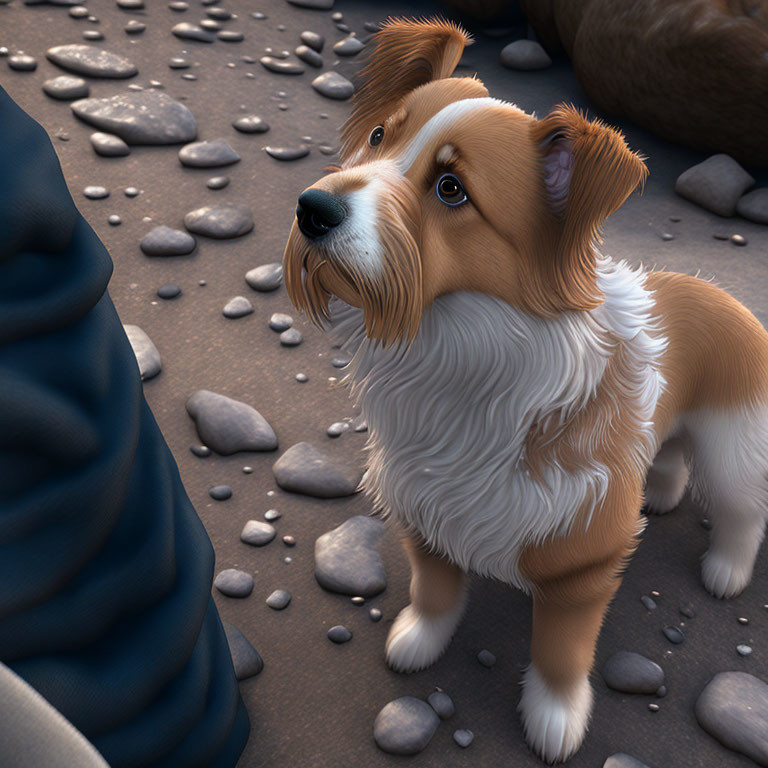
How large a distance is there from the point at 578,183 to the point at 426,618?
1037 millimetres

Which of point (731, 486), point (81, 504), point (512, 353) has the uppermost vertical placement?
point (512, 353)

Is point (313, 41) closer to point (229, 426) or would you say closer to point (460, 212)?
point (229, 426)

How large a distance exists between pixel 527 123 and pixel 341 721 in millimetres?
Answer: 1223

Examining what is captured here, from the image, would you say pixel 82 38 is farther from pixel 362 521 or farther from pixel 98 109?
pixel 362 521

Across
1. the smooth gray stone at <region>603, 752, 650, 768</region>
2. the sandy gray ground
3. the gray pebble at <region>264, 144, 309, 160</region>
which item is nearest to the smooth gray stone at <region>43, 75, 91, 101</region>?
the sandy gray ground

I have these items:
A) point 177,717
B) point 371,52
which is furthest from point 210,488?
point 371,52

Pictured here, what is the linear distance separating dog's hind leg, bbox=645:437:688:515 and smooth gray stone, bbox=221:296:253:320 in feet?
4.53

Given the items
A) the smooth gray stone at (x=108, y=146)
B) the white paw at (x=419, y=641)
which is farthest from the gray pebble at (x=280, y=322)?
the white paw at (x=419, y=641)

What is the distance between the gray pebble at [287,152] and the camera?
11.1 ft

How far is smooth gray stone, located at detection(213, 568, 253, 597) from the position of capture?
1.88m

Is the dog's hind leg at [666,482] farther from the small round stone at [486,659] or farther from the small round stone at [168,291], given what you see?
the small round stone at [168,291]

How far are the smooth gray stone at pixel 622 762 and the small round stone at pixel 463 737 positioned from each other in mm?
Result: 266

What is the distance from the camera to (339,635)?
1.80 metres

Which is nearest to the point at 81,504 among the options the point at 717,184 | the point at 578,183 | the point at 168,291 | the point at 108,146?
the point at 578,183
